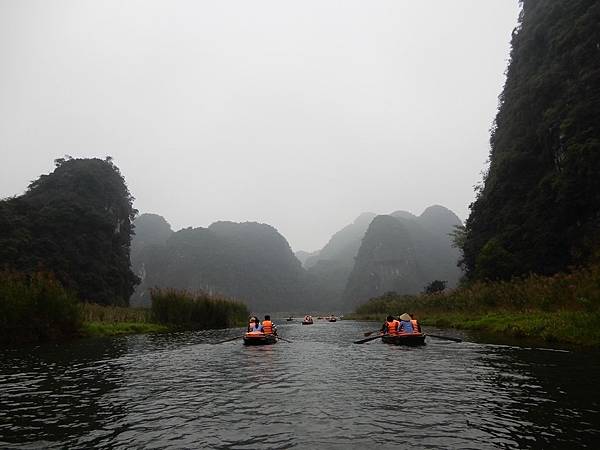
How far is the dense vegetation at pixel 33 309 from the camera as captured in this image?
21.0 m

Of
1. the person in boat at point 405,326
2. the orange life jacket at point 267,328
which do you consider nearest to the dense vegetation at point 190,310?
the orange life jacket at point 267,328

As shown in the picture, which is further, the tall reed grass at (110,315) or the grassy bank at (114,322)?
the tall reed grass at (110,315)

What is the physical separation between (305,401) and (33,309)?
18.1 metres

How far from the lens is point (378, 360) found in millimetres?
16594

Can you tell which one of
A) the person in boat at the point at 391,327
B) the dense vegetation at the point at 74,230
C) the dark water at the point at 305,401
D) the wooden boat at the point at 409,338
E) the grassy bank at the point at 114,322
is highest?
the dense vegetation at the point at 74,230

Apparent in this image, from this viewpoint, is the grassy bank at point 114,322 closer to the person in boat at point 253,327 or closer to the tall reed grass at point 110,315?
the tall reed grass at point 110,315

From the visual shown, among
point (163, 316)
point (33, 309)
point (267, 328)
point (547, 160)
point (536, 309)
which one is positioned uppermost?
point (547, 160)

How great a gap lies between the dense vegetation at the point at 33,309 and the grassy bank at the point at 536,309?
24.3 m

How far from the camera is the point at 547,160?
4891cm

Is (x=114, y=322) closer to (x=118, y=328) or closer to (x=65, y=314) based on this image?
(x=118, y=328)

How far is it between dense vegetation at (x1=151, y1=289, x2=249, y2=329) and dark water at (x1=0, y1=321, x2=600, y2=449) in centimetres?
1832

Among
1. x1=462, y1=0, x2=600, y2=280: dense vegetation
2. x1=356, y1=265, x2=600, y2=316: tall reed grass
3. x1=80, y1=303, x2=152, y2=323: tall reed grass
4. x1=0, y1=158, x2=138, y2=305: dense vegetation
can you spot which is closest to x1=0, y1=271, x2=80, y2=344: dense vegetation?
x1=80, y1=303, x2=152, y2=323: tall reed grass

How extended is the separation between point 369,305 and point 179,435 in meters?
65.2

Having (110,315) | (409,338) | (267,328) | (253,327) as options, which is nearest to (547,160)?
(409,338)
